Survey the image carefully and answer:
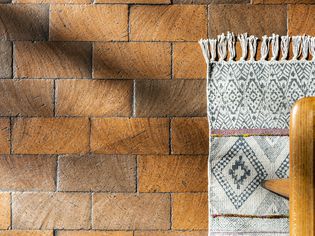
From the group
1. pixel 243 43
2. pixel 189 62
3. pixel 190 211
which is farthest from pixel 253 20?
pixel 190 211

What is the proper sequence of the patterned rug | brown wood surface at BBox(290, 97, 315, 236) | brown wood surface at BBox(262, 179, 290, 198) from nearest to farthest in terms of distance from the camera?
1. brown wood surface at BBox(290, 97, 315, 236)
2. brown wood surface at BBox(262, 179, 290, 198)
3. the patterned rug

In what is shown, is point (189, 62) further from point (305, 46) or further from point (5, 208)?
point (5, 208)

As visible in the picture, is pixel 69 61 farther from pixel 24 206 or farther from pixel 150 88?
pixel 24 206

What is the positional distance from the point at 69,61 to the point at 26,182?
0.39m

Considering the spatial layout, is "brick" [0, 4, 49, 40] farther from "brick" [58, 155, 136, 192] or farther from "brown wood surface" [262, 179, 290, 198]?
"brown wood surface" [262, 179, 290, 198]

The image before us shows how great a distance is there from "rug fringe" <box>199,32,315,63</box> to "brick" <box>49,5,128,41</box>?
0.82 feet

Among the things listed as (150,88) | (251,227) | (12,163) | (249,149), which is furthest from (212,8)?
(12,163)

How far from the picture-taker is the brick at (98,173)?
1.45 m

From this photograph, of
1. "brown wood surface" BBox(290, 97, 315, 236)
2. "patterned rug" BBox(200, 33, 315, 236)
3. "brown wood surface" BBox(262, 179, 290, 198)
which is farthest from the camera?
"patterned rug" BBox(200, 33, 315, 236)

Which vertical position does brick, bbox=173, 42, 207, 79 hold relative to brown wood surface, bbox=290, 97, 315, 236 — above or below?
above

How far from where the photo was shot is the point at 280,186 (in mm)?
1143

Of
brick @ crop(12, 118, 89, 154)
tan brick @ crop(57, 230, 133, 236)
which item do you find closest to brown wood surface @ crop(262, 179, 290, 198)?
tan brick @ crop(57, 230, 133, 236)

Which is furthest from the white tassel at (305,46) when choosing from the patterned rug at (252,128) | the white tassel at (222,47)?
the white tassel at (222,47)

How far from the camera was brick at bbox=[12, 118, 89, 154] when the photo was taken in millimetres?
1448
